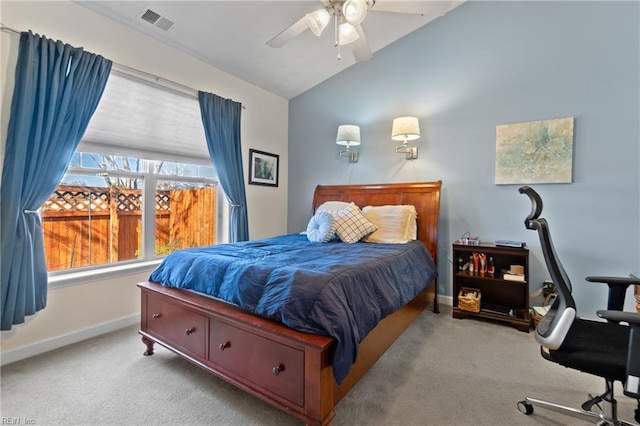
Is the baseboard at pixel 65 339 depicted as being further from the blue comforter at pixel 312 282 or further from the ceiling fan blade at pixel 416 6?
the ceiling fan blade at pixel 416 6

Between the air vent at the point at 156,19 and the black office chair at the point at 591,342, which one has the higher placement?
the air vent at the point at 156,19

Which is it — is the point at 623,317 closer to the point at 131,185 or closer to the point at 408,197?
the point at 408,197

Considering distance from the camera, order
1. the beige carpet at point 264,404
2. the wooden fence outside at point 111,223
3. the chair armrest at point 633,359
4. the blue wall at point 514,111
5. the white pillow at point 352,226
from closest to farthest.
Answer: the chair armrest at point 633,359 < the beige carpet at point 264,404 < the wooden fence outside at point 111,223 < the blue wall at point 514,111 < the white pillow at point 352,226

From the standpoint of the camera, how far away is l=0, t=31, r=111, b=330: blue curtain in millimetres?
2064

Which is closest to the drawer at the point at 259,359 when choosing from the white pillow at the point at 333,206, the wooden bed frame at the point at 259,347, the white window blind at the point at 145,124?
the wooden bed frame at the point at 259,347

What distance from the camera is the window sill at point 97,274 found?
241 centimetres

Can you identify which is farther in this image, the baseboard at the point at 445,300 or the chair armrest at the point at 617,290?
the baseboard at the point at 445,300

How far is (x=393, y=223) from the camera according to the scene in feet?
10.4

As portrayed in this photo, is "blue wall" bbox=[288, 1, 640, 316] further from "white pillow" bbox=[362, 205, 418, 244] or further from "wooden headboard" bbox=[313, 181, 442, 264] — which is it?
"white pillow" bbox=[362, 205, 418, 244]

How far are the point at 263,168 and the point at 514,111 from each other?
3.12m

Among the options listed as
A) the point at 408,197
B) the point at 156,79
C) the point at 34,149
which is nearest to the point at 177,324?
the point at 34,149

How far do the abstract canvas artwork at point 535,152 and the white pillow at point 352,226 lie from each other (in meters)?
1.47

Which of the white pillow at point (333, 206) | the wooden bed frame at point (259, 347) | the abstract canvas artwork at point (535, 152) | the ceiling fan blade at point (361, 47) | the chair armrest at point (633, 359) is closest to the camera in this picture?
the chair armrest at point (633, 359)

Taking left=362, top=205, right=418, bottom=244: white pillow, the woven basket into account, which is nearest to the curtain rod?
left=362, top=205, right=418, bottom=244: white pillow
